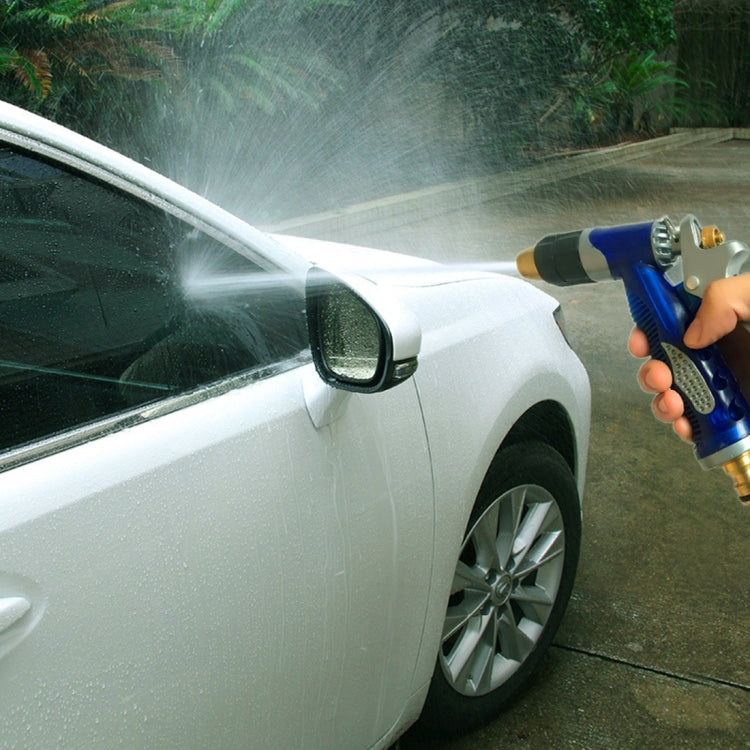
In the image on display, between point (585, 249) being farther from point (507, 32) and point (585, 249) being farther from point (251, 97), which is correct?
point (507, 32)

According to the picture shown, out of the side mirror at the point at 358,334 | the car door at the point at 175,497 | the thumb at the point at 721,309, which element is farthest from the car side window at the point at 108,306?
the thumb at the point at 721,309

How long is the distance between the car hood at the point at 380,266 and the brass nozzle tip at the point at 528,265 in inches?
23.0

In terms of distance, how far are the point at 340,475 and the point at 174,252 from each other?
49 cm

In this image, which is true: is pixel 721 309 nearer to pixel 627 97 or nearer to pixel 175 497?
pixel 175 497

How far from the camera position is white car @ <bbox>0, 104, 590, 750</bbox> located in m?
1.26

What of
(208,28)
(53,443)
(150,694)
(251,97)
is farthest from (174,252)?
(251,97)

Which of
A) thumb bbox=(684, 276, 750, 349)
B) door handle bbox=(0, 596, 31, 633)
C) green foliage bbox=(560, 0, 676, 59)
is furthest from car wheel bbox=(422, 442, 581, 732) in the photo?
green foliage bbox=(560, 0, 676, 59)

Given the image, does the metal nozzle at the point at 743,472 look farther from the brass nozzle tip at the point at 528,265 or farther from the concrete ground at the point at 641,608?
the concrete ground at the point at 641,608

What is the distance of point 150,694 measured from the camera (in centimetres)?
134

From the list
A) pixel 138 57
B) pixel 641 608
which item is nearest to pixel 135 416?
pixel 641 608

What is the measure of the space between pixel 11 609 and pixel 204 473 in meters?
0.37

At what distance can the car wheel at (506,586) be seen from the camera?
7.56 ft

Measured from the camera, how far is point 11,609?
1.15m

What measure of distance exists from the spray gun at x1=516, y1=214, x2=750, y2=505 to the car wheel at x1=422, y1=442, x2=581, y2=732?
0.93m
